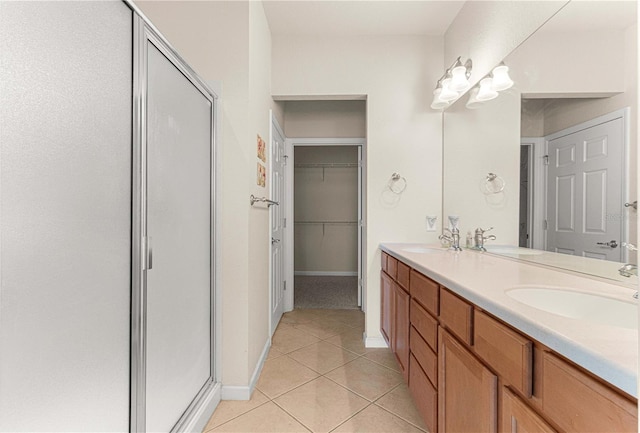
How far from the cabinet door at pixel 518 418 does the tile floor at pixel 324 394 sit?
0.94 metres

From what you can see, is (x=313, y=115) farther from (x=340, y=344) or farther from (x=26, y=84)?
(x=26, y=84)

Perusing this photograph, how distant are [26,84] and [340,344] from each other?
8.08 feet

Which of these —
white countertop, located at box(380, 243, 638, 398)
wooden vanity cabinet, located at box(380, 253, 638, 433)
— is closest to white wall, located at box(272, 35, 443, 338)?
wooden vanity cabinet, located at box(380, 253, 638, 433)

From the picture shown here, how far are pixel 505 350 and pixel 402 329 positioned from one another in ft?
3.58

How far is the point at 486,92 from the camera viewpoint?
1.89 metres

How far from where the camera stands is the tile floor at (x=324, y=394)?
5.12 ft

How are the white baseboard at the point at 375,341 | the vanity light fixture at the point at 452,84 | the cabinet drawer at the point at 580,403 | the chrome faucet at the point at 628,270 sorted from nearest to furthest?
1. the cabinet drawer at the point at 580,403
2. the chrome faucet at the point at 628,270
3. the vanity light fixture at the point at 452,84
4. the white baseboard at the point at 375,341

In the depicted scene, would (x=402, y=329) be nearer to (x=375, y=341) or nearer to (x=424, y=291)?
(x=424, y=291)

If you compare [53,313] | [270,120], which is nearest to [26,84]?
[53,313]

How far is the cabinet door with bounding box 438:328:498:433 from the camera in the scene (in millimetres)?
840

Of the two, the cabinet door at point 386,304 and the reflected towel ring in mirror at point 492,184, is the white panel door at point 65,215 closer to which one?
the cabinet door at point 386,304

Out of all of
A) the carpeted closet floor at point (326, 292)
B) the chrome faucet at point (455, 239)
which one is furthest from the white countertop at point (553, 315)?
the carpeted closet floor at point (326, 292)

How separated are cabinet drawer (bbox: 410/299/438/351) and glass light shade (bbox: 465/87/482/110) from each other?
1.40 meters

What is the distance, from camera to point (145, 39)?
3.59ft
